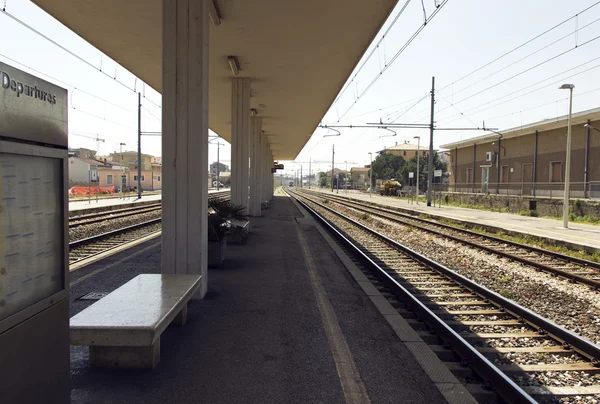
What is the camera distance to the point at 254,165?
963 inches

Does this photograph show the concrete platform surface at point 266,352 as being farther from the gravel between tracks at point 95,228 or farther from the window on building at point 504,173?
the window on building at point 504,173

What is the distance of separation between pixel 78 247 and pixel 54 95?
34.3ft

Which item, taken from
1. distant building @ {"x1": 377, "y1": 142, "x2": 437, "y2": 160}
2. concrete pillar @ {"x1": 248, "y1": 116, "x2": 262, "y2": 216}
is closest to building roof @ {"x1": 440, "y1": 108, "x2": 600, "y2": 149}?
concrete pillar @ {"x1": 248, "y1": 116, "x2": 262, "y2": 216}

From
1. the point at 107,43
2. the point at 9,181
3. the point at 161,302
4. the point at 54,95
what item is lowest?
the point at 161,302

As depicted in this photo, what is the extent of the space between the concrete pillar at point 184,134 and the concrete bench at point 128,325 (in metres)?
1.51

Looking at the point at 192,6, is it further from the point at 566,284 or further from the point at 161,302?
the point at 566,284

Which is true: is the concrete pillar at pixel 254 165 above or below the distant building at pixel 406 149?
below

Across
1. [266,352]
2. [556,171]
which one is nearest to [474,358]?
[266,352]

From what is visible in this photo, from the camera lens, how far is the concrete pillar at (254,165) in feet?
73.8

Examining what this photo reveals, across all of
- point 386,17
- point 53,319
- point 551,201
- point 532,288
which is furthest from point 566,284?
point 551,201

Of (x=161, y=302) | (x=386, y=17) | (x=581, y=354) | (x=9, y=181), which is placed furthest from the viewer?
(x=386, y=17)

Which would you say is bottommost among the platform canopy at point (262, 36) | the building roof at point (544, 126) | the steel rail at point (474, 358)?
the steel rail at point (474, 358)

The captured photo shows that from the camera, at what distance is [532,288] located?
28.2 feet

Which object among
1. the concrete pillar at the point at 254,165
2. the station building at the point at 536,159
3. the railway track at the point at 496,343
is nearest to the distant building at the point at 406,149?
the station building at the point at 536,159
